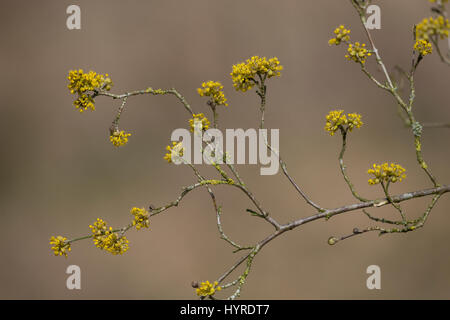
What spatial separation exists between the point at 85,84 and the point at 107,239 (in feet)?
1.22

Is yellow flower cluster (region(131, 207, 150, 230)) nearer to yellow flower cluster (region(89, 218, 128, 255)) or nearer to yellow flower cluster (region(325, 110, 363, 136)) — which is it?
yellow flower cluster (region(89, 218, 128, 255))

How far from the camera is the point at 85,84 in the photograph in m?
1.18

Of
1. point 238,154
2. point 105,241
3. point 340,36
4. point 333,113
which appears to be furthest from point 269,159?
point 105,241

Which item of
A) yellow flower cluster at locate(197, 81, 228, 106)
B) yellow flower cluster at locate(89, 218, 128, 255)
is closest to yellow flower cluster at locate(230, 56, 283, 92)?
yellow flower cluster at locate(197, 81, 228, 106)

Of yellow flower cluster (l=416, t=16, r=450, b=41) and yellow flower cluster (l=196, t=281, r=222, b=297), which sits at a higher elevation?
yellow flower cluster (l=416, t=16, r=450, b=41)

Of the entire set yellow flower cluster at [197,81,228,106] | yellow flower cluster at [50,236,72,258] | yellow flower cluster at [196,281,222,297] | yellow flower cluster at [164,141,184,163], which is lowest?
yellow flower cluster at [196,281,222,297]

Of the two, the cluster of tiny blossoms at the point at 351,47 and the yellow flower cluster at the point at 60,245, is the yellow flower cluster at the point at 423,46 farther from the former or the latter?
the yellow flower cluster at the point at 60,245

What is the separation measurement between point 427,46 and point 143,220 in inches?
31.1

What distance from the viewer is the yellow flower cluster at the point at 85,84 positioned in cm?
117

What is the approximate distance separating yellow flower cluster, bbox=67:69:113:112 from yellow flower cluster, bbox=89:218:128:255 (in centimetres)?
28

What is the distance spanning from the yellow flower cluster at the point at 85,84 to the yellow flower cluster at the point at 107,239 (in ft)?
0.91

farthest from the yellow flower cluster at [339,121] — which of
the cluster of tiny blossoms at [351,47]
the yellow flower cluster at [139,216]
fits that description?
the yellow flower cluster at [139,216]

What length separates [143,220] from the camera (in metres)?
1.13

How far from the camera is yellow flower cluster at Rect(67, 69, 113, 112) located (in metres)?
1.17
